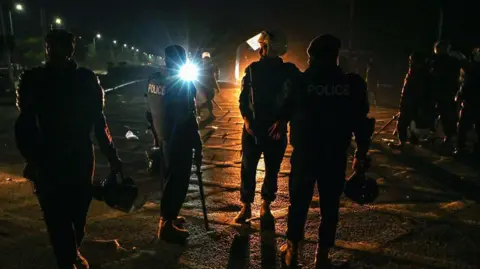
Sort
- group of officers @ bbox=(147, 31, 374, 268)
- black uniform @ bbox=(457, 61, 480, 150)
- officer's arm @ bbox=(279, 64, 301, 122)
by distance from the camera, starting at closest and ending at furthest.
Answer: group of officers @ bbox=(147, 31, 374, 268), officer's arm @ bbox=(279, 64, 301, 122), black uniform @ bbox=(457, 61, 480, 150)

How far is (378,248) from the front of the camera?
4094 mm

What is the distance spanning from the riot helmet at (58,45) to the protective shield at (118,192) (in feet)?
3.68

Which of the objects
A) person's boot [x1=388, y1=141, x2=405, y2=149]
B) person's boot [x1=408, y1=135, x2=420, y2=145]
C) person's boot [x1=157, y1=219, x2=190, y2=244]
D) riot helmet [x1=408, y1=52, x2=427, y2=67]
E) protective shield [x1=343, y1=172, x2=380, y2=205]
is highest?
riot helmet [x1=408, y1=52, x2=427, y2=67]

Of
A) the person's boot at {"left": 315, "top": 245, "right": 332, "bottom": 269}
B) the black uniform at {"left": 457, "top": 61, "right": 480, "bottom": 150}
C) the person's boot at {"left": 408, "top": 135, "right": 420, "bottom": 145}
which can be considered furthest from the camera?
Result: the person's boot at {"left": 408, "top": 135, "right": 420, "bottom": 145}

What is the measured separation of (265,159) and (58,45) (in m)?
2.51

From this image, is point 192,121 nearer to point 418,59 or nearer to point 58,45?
point 58,45

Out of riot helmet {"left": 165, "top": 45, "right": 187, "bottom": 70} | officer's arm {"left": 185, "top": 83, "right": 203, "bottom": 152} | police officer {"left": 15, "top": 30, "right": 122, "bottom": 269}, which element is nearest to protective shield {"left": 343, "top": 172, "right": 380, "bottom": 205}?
officer's arm {"left": 185, "top": 83, "right": 203, "bottom": 152}

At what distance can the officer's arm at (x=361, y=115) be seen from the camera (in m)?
3.32

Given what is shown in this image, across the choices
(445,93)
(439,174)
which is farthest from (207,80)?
(439,174)

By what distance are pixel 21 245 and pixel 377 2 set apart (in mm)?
23224

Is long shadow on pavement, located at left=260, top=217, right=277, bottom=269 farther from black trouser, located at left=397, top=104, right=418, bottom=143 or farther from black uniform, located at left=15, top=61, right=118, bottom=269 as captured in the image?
black trouser, located at left=397, top=104, right=418, bottom=143

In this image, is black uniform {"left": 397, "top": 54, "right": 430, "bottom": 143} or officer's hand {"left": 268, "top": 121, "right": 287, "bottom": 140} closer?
officer's hand {"left": 268, "top": 121, "right": 287, "bottom": 140}

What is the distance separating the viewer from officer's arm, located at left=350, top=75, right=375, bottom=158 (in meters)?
3.32

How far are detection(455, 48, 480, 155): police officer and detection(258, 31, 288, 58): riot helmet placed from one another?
524cm
